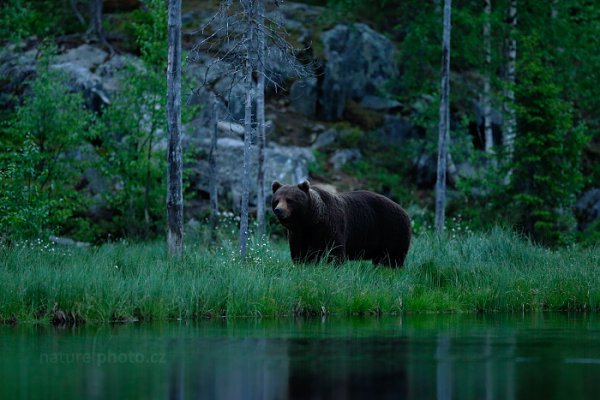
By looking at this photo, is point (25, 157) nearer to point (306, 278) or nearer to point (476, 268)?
point (306, 278)

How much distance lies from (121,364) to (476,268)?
8.49m

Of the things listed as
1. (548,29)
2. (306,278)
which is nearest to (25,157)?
(306,278)

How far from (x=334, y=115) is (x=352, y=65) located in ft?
6.48

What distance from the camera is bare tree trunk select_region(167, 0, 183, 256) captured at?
A: 1839 centimetres

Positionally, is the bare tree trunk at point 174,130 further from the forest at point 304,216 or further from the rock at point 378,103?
the rock at point 378,103

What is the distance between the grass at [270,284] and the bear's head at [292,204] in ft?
2.51

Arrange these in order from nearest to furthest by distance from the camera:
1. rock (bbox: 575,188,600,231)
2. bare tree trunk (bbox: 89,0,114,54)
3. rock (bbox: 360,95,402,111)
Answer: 1. rock (bbox: 575,188,600,231)
2. bare tree trunk (bbox: 89,0,114,54)
3. rock (bbox: 360,95,402,111)

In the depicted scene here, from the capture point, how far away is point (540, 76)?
25.3m

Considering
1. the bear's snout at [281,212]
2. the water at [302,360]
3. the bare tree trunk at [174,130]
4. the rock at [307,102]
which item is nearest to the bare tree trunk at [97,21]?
the rock at [307,102]

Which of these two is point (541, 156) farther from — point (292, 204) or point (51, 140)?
point (51, 140)

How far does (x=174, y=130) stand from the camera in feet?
60.8

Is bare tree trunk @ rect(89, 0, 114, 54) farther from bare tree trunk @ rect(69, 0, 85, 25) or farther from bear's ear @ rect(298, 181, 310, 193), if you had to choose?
bear's ear @ rect(298, 181, 310, 193)

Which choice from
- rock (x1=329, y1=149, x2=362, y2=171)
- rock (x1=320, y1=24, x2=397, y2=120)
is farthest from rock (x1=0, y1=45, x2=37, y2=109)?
rock (x1=320, y1=24, x2=397, y2=120)

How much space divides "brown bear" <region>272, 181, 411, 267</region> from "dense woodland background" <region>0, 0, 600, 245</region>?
507 cm
